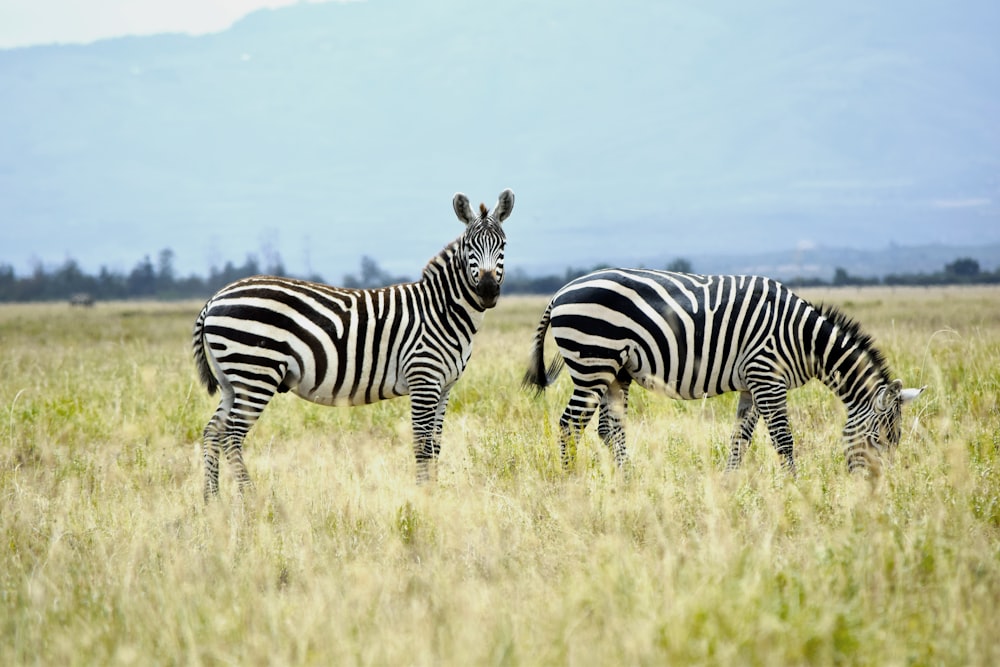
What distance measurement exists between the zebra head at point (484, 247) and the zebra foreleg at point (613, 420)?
1.51m

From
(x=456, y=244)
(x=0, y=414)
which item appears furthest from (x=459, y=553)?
(x=0, y=414)

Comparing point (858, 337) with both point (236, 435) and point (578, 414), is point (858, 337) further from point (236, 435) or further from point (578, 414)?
point (236, 435)

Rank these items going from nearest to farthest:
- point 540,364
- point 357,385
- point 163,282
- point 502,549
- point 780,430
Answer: point 502,549 → point 780,430 → point 357,385 → point 540,364 → point 163,282

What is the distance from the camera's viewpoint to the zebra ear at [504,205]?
7.35 meters

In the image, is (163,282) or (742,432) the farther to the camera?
(163,282)

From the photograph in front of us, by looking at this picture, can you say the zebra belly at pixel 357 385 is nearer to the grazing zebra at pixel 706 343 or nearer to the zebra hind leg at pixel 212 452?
the zebra hind leg at pixel 212 452

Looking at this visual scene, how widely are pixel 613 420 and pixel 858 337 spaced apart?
2.22 meters

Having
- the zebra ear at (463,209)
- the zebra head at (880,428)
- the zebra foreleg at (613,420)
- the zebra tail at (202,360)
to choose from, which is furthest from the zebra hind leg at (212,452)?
the zebra head at (880,428)

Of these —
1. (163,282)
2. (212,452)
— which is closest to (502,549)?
(212,452)

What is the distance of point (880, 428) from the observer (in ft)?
21.9

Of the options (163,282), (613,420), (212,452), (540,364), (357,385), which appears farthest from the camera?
(163,282)

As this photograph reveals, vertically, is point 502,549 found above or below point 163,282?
below

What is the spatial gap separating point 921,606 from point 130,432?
293 inches

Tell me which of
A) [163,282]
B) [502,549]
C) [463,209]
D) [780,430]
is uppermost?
[163,282]
